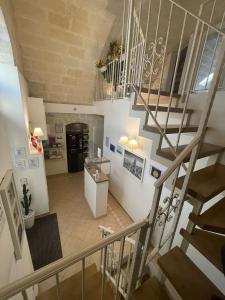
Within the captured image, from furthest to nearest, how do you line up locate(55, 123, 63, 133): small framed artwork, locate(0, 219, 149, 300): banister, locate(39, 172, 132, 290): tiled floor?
1. locate(55, 123, 63, 133): small framed artwork
2. locate(39, 172, 132, 290): tiled floor
3. locate(0, 219, 149, 300): banister

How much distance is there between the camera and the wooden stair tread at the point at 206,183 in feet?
3.37

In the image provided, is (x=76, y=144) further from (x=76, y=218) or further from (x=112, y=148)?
(x=76, y=218)

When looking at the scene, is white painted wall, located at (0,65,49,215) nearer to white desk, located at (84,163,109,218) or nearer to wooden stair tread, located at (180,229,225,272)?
white desk, located at (84,163,109,218)

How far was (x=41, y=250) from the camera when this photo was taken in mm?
2732

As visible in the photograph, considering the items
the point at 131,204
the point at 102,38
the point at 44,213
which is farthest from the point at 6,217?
the point at 102,38

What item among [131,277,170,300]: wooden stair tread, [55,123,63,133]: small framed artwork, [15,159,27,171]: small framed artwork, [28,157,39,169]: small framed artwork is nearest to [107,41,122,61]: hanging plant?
[55,123,63,133]: small framed artwork

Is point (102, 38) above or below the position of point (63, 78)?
above

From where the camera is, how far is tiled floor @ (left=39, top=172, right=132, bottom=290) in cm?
286

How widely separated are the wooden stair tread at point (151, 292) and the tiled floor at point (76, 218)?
4.64 ft

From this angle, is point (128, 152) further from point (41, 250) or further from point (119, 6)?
point (119, 6)

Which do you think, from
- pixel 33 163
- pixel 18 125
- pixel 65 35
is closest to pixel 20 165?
pixel 33 163

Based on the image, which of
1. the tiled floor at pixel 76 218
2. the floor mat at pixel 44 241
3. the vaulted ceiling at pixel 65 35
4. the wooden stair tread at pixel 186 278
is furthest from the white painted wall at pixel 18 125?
the wooden stair tread at pixel 186 278

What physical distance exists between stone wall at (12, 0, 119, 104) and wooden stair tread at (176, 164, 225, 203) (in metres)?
3.55

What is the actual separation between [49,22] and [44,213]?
13.8ft
